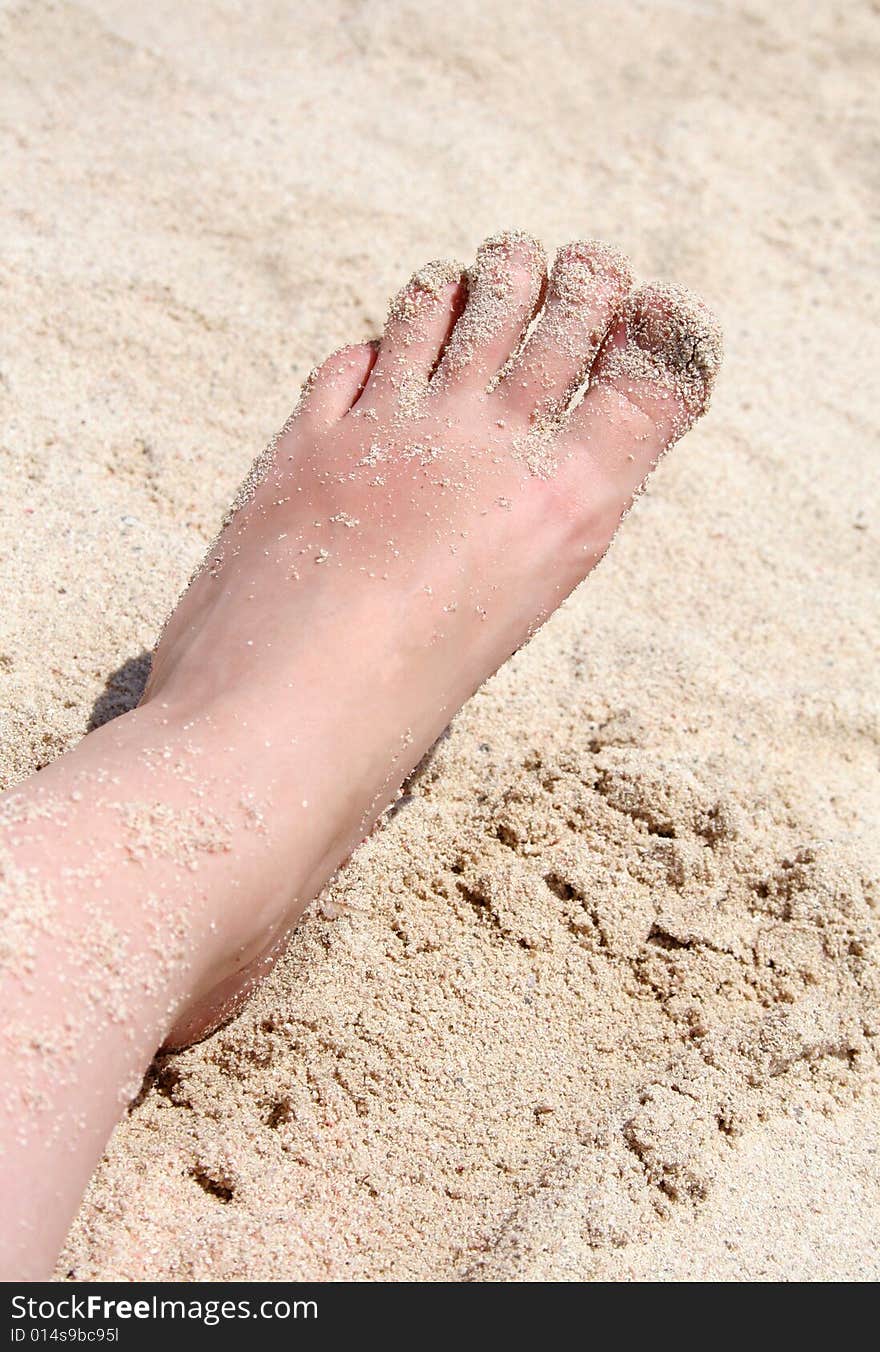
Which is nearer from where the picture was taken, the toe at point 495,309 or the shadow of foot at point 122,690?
the shadow of foot at point 122,690

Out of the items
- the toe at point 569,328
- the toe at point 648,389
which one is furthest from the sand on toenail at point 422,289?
the toe at point 648,389

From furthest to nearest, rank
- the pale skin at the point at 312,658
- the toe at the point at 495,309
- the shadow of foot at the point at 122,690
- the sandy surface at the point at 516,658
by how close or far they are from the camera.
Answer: the toe at the point at 495,309
the shadow of foot at the point at 122,690
the sandy surface at the point at 516,658
the pale skin at the point at 312,658

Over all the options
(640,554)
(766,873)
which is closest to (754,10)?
(640,554)

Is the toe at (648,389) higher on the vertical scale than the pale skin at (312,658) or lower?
higher

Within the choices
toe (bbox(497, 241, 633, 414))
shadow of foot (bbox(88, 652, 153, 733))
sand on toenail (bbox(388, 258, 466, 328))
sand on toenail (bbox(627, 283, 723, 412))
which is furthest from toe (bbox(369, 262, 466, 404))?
shadow of foot (bbox(88, 652, 153, 733))

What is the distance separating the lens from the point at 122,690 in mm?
1390

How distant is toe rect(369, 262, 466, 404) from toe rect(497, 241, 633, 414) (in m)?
0.11

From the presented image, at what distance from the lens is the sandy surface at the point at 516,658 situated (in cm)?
112

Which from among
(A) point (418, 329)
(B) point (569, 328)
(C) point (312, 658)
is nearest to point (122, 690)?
(C) point (312, 658)

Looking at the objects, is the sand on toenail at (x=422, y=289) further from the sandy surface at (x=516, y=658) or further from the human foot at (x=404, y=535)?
the sandy surface at (x=516, y=658)

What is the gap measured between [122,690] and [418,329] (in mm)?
578

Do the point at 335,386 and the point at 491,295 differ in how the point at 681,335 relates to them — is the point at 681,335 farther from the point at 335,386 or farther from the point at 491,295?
the point at 335,386

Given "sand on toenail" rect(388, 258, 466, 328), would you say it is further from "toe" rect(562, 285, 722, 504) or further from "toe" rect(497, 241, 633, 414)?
"toe" rect(562, 285, 722, 504)

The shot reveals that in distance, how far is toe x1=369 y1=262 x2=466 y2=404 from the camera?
1.48 m
